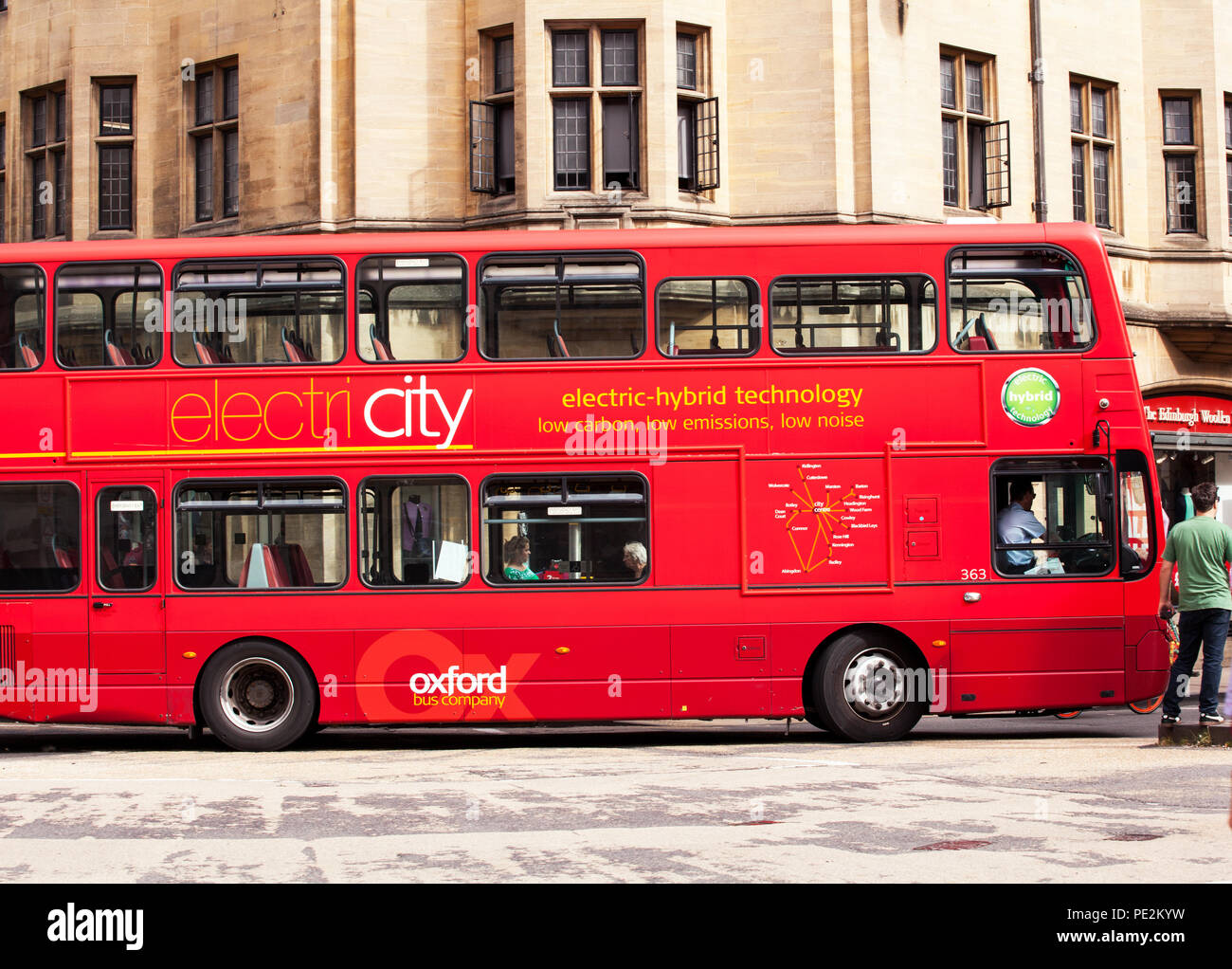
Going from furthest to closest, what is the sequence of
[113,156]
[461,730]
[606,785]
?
[113,156] < [461,730] < [606,785]

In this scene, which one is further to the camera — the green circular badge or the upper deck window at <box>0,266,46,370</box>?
the upper deck window at <box>0,266,46,370</box>

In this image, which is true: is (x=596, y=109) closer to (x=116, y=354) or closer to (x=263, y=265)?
(x=263, y=265)

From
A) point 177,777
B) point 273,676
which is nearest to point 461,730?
point 273,676

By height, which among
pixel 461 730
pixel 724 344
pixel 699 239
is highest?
pixel 699 239

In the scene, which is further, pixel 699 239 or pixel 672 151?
pixel 672 151

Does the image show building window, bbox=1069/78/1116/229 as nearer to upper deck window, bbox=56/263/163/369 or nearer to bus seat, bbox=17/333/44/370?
upper deck window, bbox=56/263/163/369

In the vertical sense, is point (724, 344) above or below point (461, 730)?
above

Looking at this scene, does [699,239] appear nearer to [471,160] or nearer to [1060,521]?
[1060,521]

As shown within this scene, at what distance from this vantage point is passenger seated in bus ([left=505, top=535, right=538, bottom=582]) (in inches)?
515

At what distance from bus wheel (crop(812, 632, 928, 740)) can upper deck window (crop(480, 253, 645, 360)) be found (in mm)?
3201

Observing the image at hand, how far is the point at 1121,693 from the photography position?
13.0 m

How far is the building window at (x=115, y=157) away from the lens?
954 inches

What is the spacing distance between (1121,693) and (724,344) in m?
4.48

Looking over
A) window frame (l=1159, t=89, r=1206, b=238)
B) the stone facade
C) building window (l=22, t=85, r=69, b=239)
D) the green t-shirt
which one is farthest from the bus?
window frame (l=1159, t=89, r=1206, b=238)
